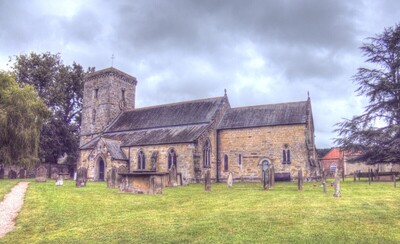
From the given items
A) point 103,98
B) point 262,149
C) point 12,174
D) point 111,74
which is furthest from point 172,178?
point 111,74

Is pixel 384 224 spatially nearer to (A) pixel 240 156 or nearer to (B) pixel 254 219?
(B) pixel 254 219

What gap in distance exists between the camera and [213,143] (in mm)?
35750

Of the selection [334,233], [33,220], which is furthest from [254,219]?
[33,220]

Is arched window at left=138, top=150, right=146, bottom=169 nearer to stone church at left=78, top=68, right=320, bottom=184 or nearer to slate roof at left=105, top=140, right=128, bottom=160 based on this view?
stone church at left=78, top=68, right=320, bottom=184

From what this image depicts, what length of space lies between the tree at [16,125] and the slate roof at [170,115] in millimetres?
13868

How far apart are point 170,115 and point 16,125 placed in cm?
1684

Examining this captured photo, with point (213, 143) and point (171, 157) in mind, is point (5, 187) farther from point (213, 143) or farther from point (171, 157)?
point (213, 143)

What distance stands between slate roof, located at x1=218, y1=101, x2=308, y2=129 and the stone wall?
0.55 metres

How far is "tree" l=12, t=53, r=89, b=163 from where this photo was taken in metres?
45.2

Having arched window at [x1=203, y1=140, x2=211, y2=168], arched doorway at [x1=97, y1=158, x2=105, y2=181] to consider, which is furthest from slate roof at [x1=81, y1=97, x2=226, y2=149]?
arched doorway at [x1=97, y1=158, x2=105, y2=181]

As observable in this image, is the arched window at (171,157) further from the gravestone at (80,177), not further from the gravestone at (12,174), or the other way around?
the gravestone at (12,174)

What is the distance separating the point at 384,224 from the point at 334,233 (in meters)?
1.85

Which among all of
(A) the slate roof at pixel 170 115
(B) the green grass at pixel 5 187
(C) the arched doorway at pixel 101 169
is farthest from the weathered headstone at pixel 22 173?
(B) the green grass at pixel 5 187

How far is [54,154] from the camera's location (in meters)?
46.9
